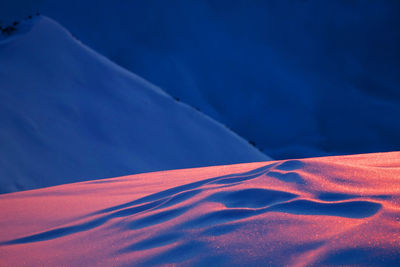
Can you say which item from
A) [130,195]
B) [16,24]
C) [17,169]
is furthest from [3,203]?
[16,24]

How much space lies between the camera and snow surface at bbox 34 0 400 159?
63.0ft

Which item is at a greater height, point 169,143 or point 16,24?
point 16,24

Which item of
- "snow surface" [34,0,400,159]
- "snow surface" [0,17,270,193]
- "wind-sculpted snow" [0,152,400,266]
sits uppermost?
"snow surface" [34,0,400,159]

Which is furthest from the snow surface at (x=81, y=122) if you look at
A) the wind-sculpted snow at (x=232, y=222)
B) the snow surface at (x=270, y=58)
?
the snow surface at (x=270, y=58)

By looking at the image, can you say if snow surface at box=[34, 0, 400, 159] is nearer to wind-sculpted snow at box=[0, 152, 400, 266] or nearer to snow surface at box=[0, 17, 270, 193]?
snow surface at box=[0, 17, 270, 193]

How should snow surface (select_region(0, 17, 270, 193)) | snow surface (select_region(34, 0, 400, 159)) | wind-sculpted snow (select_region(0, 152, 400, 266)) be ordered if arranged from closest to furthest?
1. wind-sculpted snow (select_region(0, 152, 400, 266))
2. snow surface (select_region(0, 17, 270, 193))
3. snow surface (select_region(34, 0, 400, 159))

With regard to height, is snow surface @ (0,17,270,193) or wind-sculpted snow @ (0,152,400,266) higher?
snow surface @ (0,17,270,193)

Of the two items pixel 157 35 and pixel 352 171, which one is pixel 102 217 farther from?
pixel 157 35

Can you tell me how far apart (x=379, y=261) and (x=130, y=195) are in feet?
Answer: 5.14

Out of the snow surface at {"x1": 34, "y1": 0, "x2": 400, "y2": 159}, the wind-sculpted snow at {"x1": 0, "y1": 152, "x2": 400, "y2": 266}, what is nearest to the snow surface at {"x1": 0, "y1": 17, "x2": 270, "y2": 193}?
the wind-sculpted snow at {"x1": 0, "y1": 152, "x2": 400, "y2": 266}

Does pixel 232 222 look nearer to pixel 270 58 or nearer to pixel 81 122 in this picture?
pixel 81 122

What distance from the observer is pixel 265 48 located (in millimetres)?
21953

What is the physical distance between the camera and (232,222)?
129 centimetres

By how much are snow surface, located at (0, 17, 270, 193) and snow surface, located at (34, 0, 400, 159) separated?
1251 centimetres
